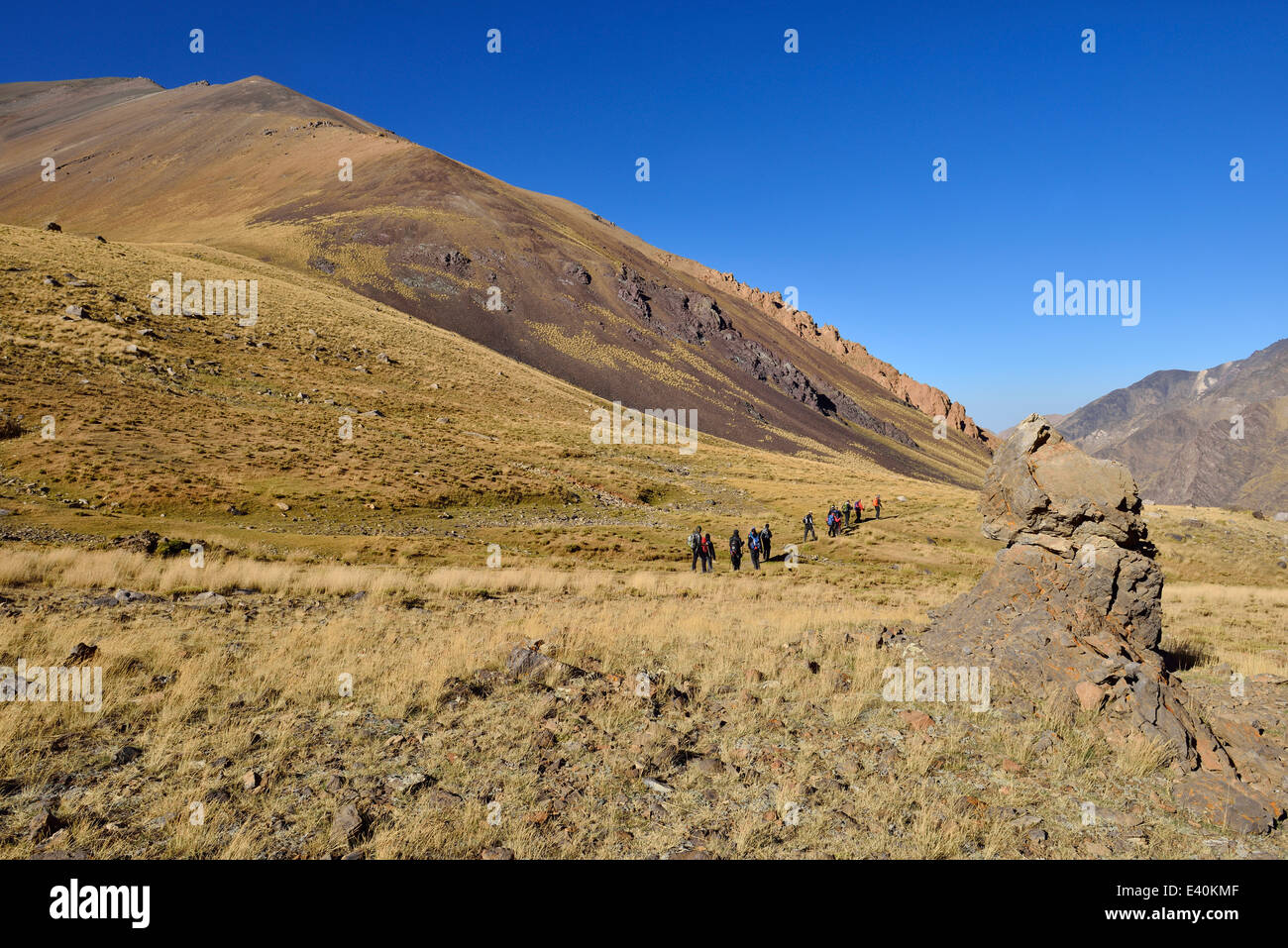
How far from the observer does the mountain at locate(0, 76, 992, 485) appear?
11312cm

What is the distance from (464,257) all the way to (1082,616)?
13511 cm

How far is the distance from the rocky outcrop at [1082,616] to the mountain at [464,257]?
92199 mm

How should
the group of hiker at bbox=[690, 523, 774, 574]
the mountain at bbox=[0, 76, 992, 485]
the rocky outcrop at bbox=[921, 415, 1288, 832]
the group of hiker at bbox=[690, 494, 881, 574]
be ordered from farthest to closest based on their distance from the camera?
the mountain at bbox=[0, 76, 992, 485]
the group of hiker at bbox=[690, 494, 881, 574]
the group of hiker at bbox=[690, 523, 774, 574]
the rocky outcrop at bbox=[921, 415, 1288, 832]

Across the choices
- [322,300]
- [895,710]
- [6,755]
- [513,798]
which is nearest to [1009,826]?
[895,710]

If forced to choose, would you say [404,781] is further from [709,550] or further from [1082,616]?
[709,550]

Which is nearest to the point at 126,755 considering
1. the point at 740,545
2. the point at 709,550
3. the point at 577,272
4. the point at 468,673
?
the point at 468,673

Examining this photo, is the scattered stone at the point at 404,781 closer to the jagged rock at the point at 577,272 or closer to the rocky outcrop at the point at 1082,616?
the rocky outcrop at the point at 1082,616

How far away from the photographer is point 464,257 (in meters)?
127

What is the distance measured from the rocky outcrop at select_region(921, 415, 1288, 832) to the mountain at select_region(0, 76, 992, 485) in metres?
92.2

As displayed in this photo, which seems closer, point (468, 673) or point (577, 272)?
point (468, 673)

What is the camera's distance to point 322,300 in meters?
80.4

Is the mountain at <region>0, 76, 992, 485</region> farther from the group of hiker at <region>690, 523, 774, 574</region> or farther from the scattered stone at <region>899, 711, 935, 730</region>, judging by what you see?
the scattered stone at <region>899, 711, 935, 730</region>

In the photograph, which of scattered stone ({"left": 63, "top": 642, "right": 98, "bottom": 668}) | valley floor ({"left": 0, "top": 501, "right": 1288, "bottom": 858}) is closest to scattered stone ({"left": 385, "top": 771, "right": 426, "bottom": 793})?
valley floor ({"left": 0, "top": 501, "right": 1288, "bottom": 858})
